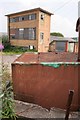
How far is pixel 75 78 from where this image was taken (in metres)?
3.64

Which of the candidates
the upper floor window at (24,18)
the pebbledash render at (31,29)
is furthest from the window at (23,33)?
the upper floor window at (24,18)

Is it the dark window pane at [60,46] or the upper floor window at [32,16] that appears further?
the upper floor window at [32,16]

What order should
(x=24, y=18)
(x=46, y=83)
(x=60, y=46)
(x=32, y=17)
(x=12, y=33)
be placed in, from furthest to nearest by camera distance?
(x=12, y=33) → (x=24, y=18) → (x=32, y=17) → (x=60, y=46) → (x=46, y=83)

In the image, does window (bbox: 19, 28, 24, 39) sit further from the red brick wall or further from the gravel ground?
the gravel ground

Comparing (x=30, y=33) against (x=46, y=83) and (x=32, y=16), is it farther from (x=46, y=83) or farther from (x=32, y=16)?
(x=46, y=83)

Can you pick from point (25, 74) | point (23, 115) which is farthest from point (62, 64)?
point (23, 115)

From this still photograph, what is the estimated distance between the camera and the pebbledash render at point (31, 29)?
28.0 meters

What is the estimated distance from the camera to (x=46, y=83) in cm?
381

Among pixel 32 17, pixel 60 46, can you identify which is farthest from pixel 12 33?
pixel 60 46

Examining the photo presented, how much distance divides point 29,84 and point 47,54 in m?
3.12

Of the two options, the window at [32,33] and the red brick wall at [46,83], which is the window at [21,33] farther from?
the red brick wall at [46,83]

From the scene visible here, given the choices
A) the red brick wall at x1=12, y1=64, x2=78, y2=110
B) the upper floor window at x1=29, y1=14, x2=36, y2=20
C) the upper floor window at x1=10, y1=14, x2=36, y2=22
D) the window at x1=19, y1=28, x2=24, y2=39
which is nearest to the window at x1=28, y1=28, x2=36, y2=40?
the upper floor window at x1=29, y1=14, x2=36, y2=20

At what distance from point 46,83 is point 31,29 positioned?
25.6m

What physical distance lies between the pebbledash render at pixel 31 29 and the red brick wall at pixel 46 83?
24.1 metres
